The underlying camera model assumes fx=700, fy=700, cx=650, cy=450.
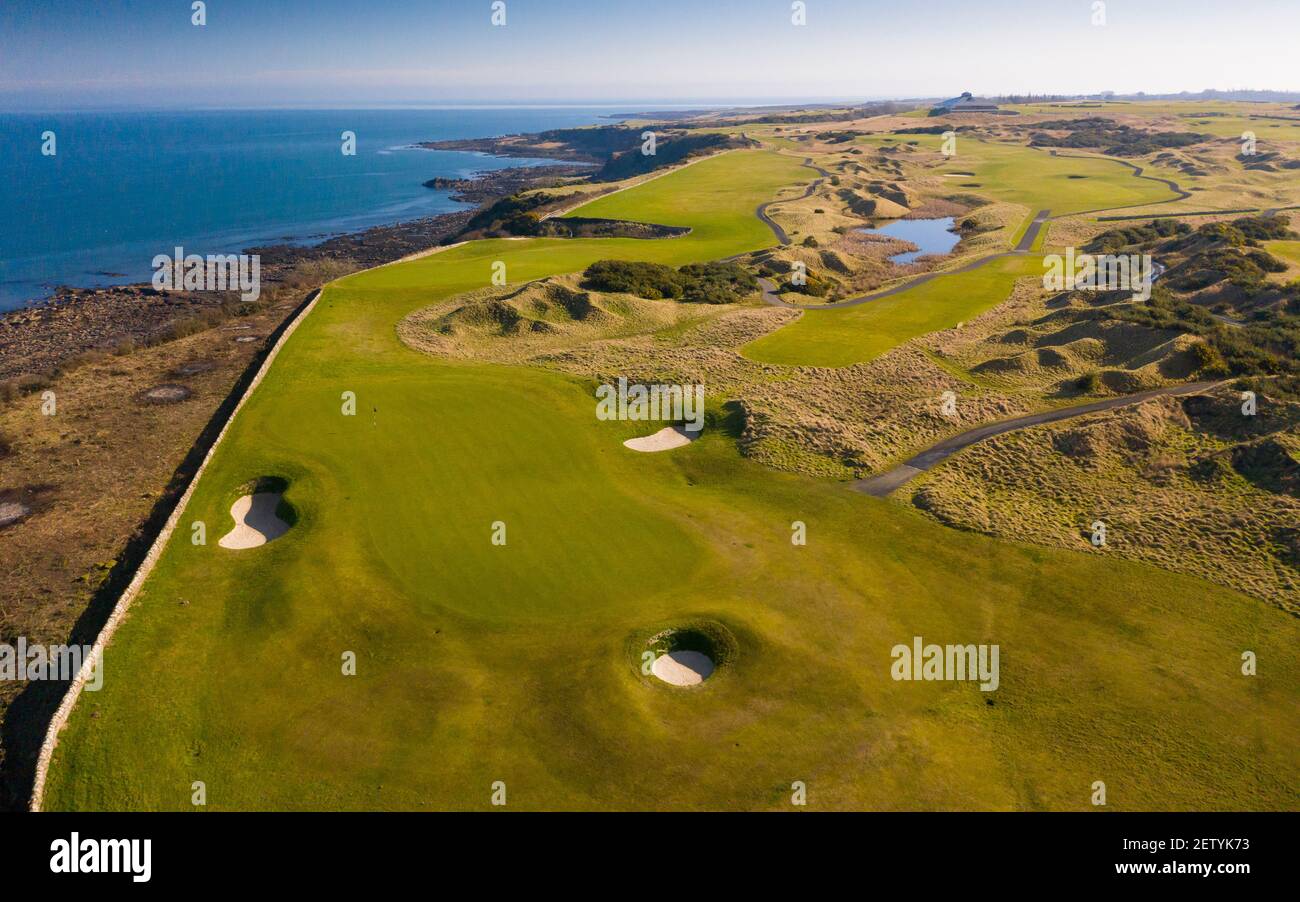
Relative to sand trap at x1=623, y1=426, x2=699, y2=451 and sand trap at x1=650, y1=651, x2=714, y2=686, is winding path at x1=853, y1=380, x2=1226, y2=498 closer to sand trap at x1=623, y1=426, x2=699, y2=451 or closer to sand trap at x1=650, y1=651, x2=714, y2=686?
sand trap at x1=623, y1=426, x2=699, y2=451

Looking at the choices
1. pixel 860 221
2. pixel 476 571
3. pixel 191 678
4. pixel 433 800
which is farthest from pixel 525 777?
pixel 860 221

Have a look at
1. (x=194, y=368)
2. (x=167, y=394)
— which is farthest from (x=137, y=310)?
(x=167, y=394)

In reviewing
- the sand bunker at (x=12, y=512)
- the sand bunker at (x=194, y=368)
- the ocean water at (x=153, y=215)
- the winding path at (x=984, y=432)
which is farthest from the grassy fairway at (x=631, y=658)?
the ocean water at (x=153, y=215)

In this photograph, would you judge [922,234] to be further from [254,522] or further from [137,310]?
[137,310]

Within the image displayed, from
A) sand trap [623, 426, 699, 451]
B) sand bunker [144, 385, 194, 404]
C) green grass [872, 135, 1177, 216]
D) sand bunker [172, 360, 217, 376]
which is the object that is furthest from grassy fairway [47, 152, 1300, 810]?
green grass [872, 135, 1177, 216]

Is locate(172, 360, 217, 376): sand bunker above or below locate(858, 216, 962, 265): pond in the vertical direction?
below

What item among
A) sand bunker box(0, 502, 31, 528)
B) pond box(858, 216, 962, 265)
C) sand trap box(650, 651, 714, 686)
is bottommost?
sand trap box(650, 651, 714, 686)

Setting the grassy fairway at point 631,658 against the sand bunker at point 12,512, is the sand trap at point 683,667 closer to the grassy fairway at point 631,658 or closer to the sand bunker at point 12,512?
the grassy fairway at point 631,658
